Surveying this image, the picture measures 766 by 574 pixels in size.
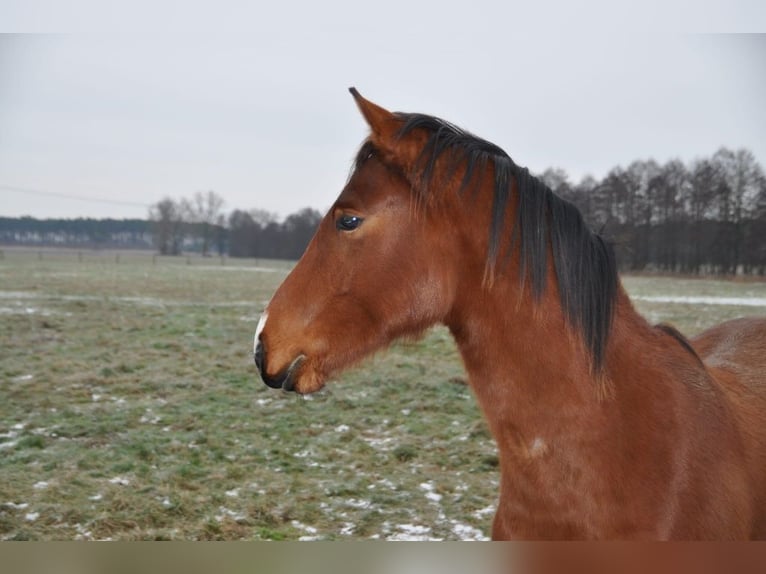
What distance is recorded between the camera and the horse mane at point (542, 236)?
1.04 m

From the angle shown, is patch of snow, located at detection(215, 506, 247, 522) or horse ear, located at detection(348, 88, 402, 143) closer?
horse ear, located at detection(348, 88, 402, 143)

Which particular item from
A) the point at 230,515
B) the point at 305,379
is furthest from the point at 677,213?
the point at 230,515

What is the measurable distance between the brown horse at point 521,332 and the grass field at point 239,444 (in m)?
0.21

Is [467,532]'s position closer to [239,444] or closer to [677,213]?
[239,444]

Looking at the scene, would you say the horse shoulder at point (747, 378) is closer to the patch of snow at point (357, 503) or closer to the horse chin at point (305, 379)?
the horse chin at point (305, 379)

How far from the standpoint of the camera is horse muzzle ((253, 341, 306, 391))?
1084 mm

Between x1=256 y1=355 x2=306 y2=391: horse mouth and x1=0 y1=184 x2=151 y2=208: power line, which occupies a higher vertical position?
x1=0 y1=184 x2=151 y2=208: power line

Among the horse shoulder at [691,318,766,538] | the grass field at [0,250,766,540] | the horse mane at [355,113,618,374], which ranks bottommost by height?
the grass field at [0,250,766,540]

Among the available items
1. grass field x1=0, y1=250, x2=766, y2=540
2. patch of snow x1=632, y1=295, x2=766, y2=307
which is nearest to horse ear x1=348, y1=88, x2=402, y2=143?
grass field x1=0, y1=250, x2=766, y2=540

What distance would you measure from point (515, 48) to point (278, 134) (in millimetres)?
1077

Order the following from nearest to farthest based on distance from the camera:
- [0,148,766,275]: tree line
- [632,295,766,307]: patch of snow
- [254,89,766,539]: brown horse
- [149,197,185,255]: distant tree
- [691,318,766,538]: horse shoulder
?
[254,89,766,539]: brown horse → [691,318,766,538]: horse shoulder → [0,148,766,275]: tree line → [632,295,766,307]: patch of snow → [149,197,185,255]: distant tree

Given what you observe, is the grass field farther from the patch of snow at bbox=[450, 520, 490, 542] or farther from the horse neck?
the horse neck

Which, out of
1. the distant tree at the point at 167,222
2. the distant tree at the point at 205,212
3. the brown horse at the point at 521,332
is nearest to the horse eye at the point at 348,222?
the brown horse at the point at 521,332

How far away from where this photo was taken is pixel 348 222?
108cm
